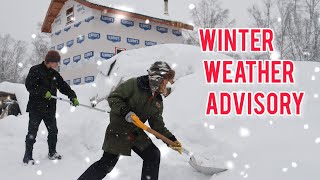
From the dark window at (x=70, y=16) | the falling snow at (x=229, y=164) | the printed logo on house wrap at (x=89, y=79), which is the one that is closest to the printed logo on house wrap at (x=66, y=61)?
the dark window at (x=70, y=16)

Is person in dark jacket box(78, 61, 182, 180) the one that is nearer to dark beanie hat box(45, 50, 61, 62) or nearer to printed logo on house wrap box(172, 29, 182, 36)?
dark beanie hat box(45, 50, 61, 62)

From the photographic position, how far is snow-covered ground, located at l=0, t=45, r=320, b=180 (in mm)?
3967

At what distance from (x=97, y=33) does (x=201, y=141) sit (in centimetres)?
1456

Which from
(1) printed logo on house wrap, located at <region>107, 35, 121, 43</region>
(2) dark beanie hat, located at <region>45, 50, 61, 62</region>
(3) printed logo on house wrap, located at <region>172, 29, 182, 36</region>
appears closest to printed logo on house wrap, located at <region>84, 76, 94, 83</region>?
(1) printed logo on house wrap, located at <region>107, 35, 121, 43</region>

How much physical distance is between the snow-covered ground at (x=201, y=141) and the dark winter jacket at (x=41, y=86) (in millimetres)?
882

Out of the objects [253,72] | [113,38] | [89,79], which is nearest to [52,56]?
[253,72]

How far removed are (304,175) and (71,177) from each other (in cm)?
294

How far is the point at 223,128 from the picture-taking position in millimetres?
4668

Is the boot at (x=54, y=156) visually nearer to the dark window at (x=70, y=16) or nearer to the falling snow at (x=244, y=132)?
the falling snow at (x=244, y=132)

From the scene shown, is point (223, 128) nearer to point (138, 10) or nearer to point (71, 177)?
point (71, 177)

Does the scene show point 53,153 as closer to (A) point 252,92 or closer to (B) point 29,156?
(B) point 29,156

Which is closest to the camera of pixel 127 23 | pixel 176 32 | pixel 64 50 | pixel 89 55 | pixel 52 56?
pixel 52 56

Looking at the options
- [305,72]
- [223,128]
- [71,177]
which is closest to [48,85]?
[71,177]

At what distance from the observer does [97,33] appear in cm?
1828
